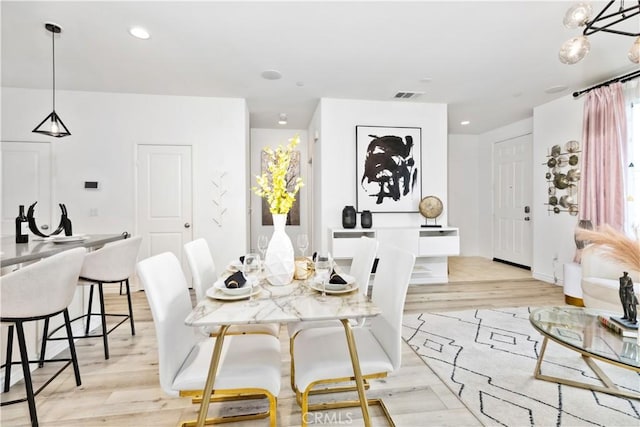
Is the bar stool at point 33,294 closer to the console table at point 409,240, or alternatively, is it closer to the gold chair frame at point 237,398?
the gold chair frame at point 237,398

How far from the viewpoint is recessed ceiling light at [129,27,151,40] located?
254 centimetres

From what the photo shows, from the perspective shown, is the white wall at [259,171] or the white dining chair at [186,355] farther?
the white wall at [259,171]

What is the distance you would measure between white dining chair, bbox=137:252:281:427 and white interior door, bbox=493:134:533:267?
17.9 ft

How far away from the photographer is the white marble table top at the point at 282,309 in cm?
114

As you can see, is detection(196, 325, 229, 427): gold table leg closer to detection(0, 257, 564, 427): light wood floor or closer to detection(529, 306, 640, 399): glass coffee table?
detection(0, 257, 564, 427): light wood floor

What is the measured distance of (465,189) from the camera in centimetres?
644

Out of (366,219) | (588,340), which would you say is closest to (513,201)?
(366,219)

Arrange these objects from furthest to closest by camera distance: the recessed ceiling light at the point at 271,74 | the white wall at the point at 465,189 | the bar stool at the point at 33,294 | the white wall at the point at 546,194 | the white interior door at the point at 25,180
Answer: the white wall at the point at 465,189, the white wall at the point at 546,194, the white interior door at the point at 25,180, the recessed ceiling light at the point at 271,74, the bar stool at the point at 33,294

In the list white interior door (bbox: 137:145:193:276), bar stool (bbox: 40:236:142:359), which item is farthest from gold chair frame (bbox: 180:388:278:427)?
white interior door (bbox: 137:145:193:276)

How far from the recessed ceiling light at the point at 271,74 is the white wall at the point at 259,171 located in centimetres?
246

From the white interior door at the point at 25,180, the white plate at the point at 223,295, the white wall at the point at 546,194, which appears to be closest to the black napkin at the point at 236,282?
the white plate at the point at 223,295


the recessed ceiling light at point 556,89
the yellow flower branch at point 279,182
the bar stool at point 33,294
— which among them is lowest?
the bar stool at point 33,294

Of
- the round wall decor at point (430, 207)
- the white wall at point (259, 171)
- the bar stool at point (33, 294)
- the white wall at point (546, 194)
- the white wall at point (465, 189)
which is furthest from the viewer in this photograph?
the white wall at point (465, 189)

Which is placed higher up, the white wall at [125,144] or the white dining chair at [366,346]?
the white wall at [125,144]
